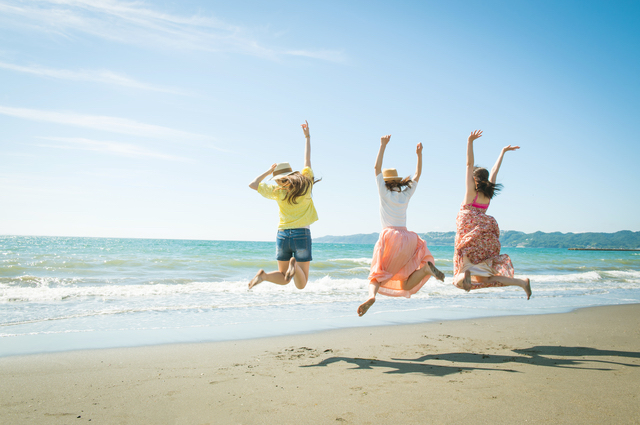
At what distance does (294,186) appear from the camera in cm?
522

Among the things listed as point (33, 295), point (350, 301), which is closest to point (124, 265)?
point (33, 295)

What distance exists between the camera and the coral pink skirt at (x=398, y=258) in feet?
17.4

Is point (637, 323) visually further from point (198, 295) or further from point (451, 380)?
point (198, 295)

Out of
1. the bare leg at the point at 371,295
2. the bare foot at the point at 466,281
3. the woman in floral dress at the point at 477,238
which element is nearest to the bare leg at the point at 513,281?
the woman in floral dress at the point at 477,238

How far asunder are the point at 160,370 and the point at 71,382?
0.80 meters

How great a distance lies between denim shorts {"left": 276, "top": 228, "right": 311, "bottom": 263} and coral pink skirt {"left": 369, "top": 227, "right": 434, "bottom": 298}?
89 centimetres

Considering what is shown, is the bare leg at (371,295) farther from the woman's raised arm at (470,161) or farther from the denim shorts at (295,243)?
the woman's raised arm at (470,161)

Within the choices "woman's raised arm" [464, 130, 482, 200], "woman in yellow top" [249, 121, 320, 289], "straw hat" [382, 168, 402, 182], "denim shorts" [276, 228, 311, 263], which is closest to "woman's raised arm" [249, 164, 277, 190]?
"woman in yellow top" [249, 121, 320, 289]

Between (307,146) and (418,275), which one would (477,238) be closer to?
(418,275)

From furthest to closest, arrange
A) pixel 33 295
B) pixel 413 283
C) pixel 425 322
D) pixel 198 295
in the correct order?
pixel 198 295
pixel 33 295
pixel 425 322
pixel 413 283

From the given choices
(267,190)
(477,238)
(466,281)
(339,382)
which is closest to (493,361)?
(466,281)

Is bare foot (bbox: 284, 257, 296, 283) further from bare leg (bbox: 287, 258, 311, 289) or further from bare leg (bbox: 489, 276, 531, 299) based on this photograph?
bare leg (bbox: 489, 276, 531, 299)

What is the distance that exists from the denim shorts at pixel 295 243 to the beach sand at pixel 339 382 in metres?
1.20

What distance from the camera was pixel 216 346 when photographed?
210 inches
